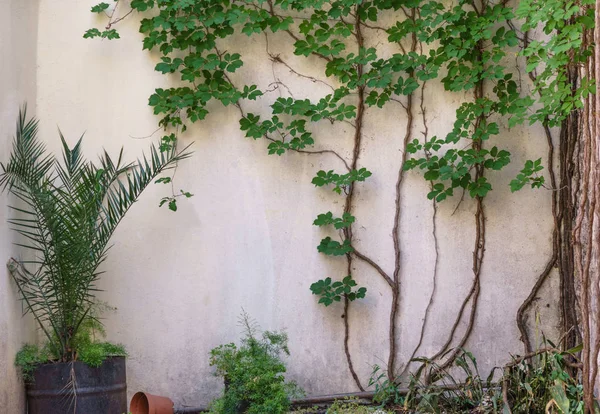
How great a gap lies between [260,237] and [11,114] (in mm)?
1640

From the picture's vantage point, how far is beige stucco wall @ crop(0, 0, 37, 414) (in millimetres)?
4148

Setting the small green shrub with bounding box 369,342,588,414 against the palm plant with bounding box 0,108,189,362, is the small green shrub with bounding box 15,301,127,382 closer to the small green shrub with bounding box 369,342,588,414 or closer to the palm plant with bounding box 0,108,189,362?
the palm plant with bounding box 0,108,189,362

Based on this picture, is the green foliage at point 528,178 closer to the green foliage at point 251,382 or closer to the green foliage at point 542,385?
the green foliage at point 542,385

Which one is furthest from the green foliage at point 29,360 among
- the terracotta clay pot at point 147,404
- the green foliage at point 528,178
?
the green foliage at point 528,178

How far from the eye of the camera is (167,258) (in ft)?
15.7

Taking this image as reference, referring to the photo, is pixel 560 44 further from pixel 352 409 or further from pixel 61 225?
pixel 61 225

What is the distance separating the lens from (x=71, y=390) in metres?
4.09

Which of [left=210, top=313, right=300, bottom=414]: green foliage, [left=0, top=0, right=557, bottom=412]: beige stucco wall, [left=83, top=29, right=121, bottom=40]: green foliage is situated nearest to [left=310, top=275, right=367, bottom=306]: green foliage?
[left=0, top=0, right=557, bottom=412]: beige stucco wall

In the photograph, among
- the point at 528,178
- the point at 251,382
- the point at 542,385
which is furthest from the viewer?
the point at 528,178

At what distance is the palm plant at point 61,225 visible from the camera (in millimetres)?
4223

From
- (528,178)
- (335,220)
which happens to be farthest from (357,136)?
(528,178)

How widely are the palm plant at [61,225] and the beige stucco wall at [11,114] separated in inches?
2.6

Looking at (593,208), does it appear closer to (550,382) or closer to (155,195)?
(550,382)

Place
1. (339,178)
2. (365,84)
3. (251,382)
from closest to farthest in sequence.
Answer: (251,382) → (339,178) → (365,84)
